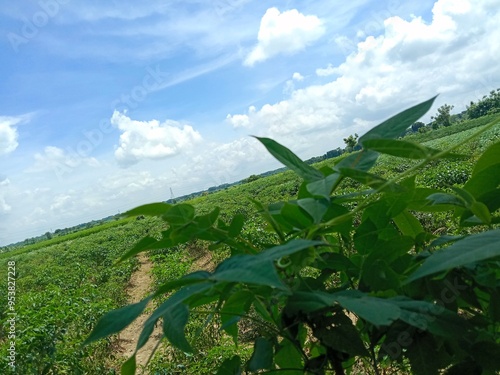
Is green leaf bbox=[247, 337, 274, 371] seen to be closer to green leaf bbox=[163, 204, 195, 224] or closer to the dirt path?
green leaf bbox=[163, 204, 195, 224]

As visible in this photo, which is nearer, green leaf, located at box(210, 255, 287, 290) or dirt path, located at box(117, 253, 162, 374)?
green leaf, located at box(210, 255, 287, 290)

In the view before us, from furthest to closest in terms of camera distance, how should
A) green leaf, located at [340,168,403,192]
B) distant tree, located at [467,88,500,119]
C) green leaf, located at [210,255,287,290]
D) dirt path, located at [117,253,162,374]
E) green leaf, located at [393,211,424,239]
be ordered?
1. distant tree, located at [467,88,500,119]
2. dirt path, located at [117,253,162,374]
3. green leaf, located at [393,211,424,239]
4. green leaf, located at [340,168,403,192]
5. green leaf, located at [210,255,287,290]

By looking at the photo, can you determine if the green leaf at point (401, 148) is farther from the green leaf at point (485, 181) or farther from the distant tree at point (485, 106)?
the distant tree at point (485, 106)

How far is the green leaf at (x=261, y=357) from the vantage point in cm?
47

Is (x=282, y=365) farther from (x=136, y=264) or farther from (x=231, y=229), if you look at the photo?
(x=136, y=264)

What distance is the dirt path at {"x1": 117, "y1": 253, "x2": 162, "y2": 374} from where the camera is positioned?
610 centimetres

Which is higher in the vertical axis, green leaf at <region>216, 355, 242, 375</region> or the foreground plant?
the foreground plant

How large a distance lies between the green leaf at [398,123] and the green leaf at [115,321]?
0.88 ft

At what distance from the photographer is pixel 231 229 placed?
1.75 feet

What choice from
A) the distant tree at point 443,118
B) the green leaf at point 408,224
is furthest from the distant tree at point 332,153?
the green leaf at point 408,224

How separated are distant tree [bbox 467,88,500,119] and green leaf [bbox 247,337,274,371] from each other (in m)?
72.3

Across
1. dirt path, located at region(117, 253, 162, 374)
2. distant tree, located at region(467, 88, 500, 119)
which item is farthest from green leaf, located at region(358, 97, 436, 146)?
distant tree, located at region(467, 88, 500, 119)

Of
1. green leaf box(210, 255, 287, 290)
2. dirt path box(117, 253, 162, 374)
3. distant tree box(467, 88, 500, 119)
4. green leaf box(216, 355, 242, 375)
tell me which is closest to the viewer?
green leaf box(210, 255, 287, 290)

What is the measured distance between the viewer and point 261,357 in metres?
0.48
